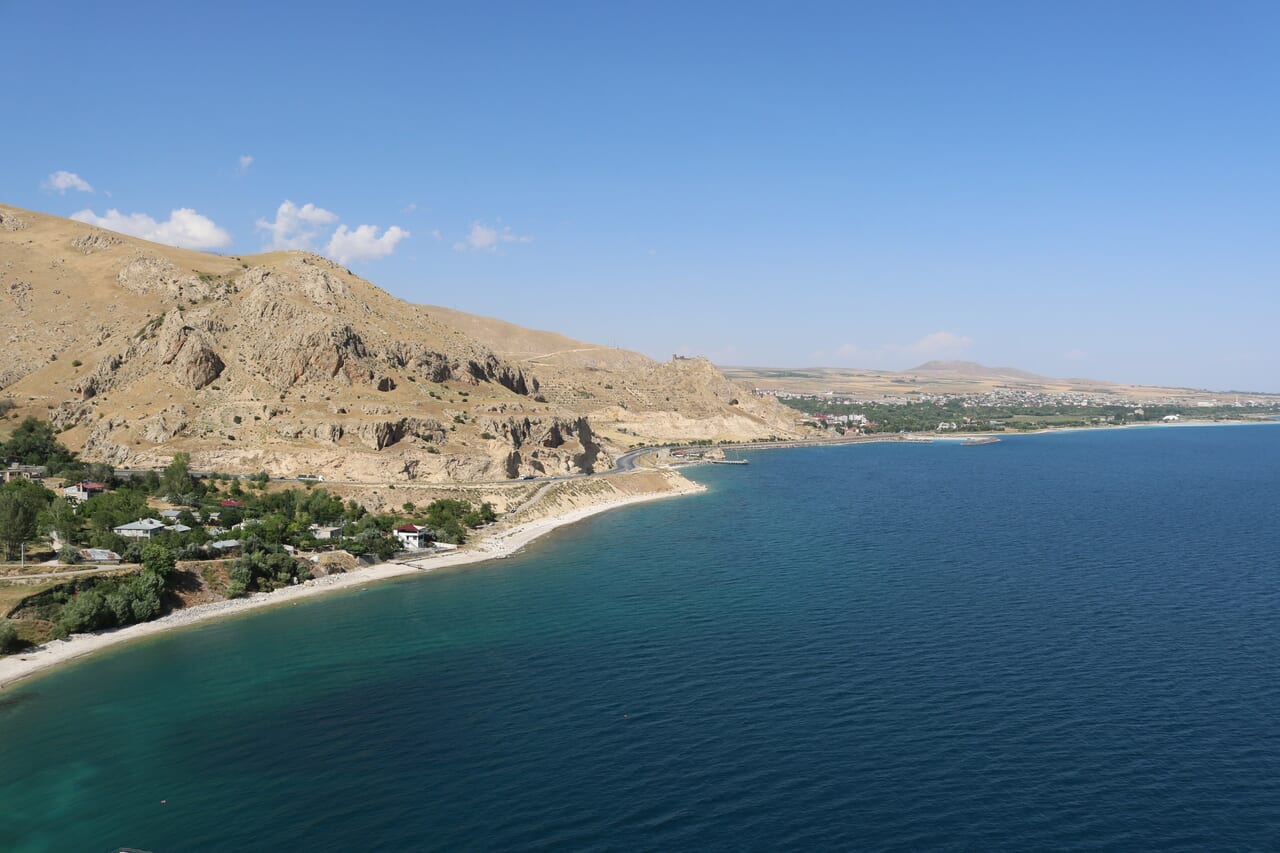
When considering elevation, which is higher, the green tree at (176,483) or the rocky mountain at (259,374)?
the rocky mountain at (259,374)

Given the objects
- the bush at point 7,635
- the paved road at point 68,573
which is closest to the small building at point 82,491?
the paved road at point 68,573

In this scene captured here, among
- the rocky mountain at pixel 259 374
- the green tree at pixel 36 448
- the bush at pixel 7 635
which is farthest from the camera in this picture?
the rocky mountain at pixel 259 374

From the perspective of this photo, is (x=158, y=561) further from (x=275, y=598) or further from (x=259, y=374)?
(x=259, y=374)

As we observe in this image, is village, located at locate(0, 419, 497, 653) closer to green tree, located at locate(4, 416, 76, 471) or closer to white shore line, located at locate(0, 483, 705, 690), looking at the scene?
green tree, located at locate(4, 416, 76, 471)

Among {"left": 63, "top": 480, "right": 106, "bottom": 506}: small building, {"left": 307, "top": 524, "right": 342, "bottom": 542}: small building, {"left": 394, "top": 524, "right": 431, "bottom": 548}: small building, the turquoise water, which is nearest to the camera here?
the turquoise water

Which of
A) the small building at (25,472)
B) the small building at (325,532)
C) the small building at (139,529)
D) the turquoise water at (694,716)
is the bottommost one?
the turquoise water at (694,716)

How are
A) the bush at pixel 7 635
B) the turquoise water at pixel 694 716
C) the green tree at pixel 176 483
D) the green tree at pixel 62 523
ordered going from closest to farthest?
the turquoise water at pixel 694 716 < the bush at pixel 7 635 < the green tree at pixel 62 523 < the green tree at pixel 176 483

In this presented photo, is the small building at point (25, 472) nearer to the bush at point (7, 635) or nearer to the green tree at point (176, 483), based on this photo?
the green tree at point (176, 483)

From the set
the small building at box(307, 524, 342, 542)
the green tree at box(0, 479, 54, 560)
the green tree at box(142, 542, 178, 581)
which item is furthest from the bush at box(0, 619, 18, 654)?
the small building at box(307, 524, 342, 542)
